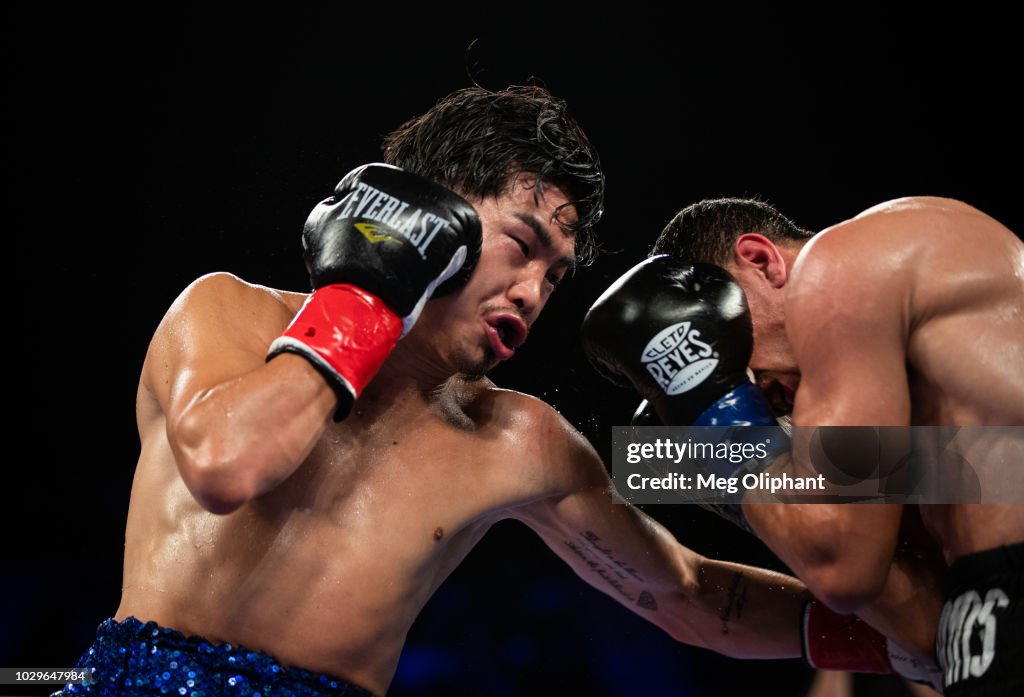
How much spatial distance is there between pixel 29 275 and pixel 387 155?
1634mm

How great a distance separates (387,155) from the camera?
2.30 metres

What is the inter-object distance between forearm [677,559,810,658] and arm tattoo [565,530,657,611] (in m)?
0.11

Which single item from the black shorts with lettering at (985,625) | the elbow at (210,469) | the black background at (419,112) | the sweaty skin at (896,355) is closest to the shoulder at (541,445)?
the sweaty skin at (896,355)

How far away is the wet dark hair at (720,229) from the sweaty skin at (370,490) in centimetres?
26

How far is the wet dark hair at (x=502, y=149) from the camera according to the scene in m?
2.09

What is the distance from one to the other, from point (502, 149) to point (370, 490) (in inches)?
30.5

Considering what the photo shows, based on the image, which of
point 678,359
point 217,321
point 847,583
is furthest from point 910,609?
point 217,321

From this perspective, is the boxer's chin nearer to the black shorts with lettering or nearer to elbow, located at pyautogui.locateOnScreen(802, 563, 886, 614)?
elbow, located at pyautogui.locateOnScreen(802, 563, 886, 614)

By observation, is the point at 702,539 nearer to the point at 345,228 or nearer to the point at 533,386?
the point at 533,386

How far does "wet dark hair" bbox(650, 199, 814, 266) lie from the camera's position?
2098 millimetres

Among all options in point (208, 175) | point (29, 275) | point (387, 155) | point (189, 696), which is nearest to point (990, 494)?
point (189, 696)

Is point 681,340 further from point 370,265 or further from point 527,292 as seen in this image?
point 370,265

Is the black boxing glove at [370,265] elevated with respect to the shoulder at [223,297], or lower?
elevated

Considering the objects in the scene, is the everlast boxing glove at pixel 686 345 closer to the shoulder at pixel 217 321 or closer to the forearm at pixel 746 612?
the forearm at pixel 746 612
